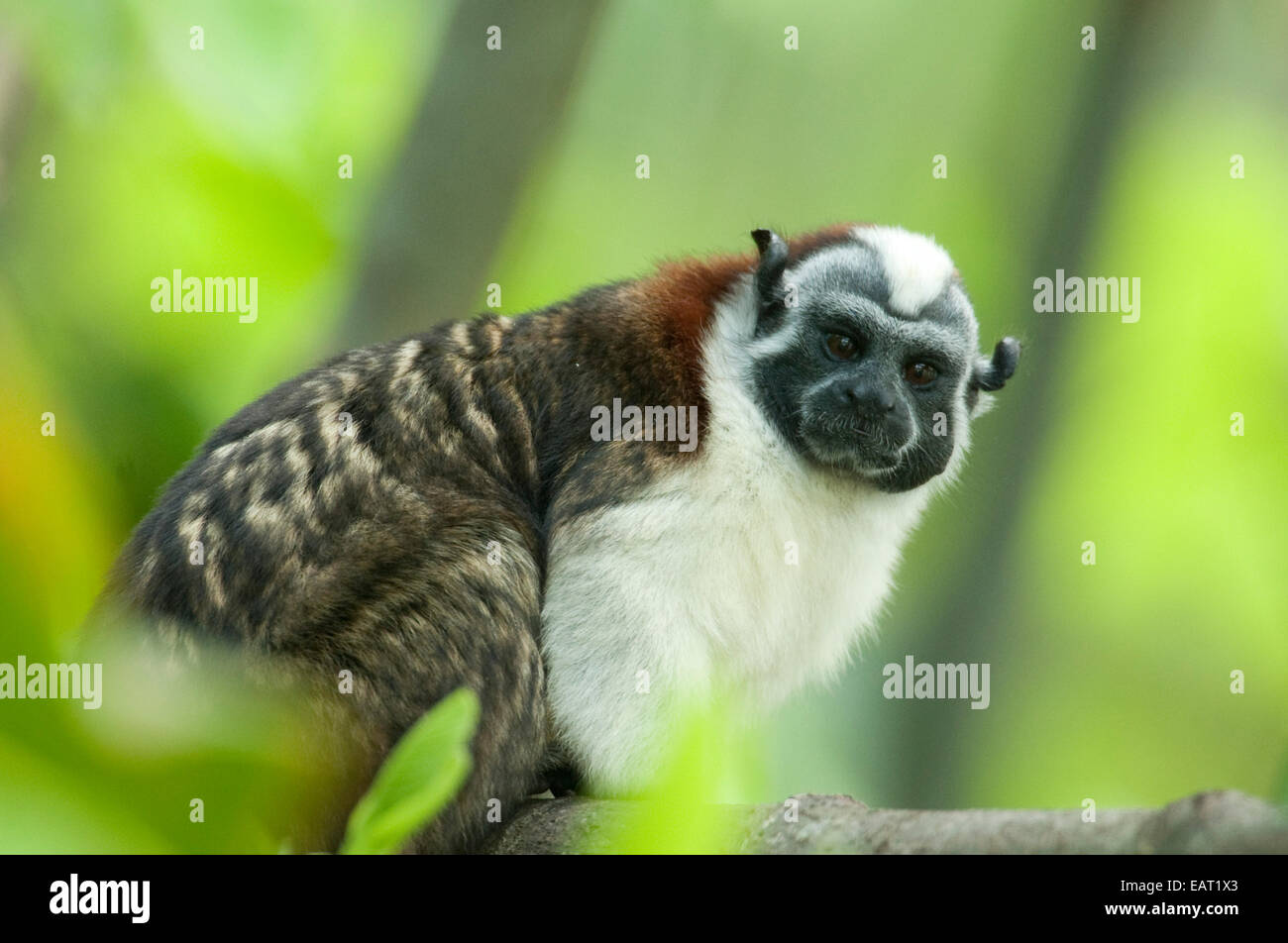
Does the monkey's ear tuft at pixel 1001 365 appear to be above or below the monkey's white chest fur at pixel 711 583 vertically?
above

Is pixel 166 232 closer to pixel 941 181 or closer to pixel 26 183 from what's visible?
pixel 26 183

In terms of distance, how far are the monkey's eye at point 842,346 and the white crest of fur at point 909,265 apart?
0.69 feet

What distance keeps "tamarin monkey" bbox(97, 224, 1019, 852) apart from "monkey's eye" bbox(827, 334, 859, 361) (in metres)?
0.01

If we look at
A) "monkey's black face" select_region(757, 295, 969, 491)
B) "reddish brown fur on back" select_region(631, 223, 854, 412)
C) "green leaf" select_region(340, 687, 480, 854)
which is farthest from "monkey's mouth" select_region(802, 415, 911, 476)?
"green leaf" select_region(340, 687, 480, 854)

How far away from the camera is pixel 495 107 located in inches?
225

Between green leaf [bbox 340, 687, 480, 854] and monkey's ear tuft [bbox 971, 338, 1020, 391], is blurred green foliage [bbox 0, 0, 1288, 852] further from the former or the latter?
green leaf [bbox 340, 687, 480, 854]

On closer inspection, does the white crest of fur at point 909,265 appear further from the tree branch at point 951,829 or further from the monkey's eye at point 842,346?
the tree branch at point 951,829

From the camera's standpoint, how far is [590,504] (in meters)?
4.40

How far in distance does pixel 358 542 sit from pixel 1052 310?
4453 mm

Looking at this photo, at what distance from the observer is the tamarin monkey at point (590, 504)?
3.87 m

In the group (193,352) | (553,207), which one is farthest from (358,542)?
(553,207)

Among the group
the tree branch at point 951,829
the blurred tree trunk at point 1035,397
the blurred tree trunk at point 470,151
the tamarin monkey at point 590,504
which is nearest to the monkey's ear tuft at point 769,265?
the tamarin monkey at point 590,504

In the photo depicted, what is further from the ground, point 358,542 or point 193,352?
point 193,352

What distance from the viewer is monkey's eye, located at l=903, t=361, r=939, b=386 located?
16.4ft
